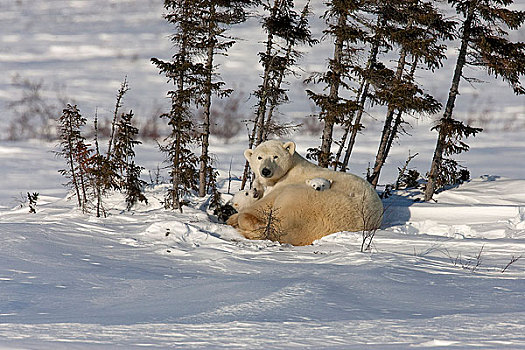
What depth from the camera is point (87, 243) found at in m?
6.32

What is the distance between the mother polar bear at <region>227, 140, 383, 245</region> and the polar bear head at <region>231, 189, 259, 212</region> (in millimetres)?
436

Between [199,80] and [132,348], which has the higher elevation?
[199,80]

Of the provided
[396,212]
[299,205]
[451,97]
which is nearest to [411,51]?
[451,97]

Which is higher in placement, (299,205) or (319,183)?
(319,183)

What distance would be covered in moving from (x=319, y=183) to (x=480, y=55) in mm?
5514

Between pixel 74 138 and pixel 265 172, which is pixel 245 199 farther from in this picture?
pixel 74 138

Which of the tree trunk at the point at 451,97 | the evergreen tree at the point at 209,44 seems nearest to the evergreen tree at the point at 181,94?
the evergreen tree at the point at 209,44

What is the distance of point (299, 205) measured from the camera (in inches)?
279

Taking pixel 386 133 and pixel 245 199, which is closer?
pixel 245 199

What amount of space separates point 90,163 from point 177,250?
3.74 meters

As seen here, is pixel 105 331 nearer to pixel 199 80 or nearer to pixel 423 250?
pixel 423 250

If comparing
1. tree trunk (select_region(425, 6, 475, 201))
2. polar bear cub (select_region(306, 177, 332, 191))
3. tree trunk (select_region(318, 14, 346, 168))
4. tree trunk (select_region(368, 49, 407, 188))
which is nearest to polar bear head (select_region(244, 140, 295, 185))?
polar bear cub (select_region(306, 177, 332, 191))

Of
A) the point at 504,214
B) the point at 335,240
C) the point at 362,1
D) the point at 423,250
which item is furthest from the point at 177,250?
the point at 362,1

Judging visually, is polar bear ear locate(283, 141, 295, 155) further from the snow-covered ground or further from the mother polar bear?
the snow-covered ground
